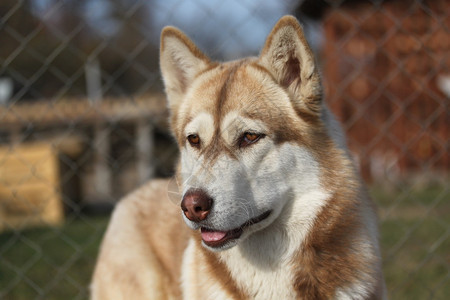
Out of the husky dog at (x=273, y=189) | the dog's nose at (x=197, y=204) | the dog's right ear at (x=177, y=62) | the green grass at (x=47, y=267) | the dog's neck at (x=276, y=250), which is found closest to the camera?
the dog's nose at (x=197, y=204)

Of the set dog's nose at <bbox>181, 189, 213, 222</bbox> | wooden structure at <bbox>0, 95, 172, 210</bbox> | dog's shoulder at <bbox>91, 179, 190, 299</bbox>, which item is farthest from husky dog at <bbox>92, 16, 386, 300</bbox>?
wooden structure at <bbox>0, 95, 172, 210</bbox>

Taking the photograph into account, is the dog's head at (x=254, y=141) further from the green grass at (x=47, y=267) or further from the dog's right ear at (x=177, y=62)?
the green grass at (x=47, y=267)

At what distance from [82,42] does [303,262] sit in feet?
44.2

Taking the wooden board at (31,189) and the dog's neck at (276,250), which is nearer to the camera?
the dog's neck at (276,250)

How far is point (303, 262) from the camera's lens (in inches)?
90.2

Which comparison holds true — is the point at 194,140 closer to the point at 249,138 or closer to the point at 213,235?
the point at 249,138

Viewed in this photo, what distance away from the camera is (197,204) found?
6.86 feet

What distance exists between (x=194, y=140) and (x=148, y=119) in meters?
11.3

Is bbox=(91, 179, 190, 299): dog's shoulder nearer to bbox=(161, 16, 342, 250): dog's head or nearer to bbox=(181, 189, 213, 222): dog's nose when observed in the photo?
bbox=(161, 16, 342, 250): dog's head

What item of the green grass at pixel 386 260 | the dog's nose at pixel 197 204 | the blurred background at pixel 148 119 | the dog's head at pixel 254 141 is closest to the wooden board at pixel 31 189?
the blurred background at pixel 148 119

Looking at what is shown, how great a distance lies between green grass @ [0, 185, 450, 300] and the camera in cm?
387

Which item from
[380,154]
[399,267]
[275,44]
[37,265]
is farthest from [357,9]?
[275,44]

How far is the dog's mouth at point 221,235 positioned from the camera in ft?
7.32

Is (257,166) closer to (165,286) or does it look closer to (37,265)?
(165,286)
